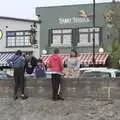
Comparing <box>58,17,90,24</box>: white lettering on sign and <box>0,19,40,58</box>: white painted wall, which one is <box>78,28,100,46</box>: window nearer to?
<box>58,17,90,24</box>: white lettering on sign

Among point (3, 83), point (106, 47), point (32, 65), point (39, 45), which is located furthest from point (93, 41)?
point (3, 83)

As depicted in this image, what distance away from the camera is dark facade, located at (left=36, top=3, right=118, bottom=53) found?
188 ft

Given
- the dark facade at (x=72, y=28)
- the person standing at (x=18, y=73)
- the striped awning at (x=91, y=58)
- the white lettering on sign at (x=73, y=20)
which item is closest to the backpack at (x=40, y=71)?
the person standing at (x=18, y=73)

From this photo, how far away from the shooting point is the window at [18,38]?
59.8 meters

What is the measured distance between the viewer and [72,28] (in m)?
58.4

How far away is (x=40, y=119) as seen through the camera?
19.8 m

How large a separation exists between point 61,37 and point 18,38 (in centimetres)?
448

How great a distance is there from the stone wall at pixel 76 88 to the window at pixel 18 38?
3760cm

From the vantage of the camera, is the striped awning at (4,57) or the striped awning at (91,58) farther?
the striped awning at (4,57)

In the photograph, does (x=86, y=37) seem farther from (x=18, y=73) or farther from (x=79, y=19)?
(x=18, y=73)

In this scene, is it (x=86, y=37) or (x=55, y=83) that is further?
(x=86, y=37)

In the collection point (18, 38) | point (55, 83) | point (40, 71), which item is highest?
point (18, 38)

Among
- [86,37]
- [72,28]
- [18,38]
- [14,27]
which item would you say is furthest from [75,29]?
[14,27]

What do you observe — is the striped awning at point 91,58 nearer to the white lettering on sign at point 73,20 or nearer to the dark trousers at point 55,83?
the white lettering on sign at point 73,20
